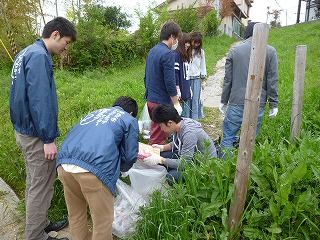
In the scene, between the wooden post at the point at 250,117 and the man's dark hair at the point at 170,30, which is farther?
the man's dark hair at the point at 170,30

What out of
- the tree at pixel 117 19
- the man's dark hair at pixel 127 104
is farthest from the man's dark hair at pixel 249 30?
the tree at pixel 117 19

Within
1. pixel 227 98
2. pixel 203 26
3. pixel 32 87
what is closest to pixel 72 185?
pixel 32 87

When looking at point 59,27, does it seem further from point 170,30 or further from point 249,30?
point 249,30

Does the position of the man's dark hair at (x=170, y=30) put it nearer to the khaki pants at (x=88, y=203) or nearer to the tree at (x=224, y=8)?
the khaki pants at (x=88, y=203)

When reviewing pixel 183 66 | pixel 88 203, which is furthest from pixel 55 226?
pixel 183 66

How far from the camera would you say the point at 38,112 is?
5.96ft

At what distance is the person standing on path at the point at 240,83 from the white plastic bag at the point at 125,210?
110cm

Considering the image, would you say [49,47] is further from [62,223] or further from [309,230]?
[309,230]

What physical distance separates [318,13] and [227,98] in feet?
82.7

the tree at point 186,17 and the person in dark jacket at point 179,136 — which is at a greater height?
the tree at point 186,17

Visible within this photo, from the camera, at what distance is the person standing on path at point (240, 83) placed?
2.82 m

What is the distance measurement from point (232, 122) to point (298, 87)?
807 mm

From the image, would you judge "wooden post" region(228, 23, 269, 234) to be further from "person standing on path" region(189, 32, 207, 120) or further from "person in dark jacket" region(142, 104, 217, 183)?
"person standing on path" region(189, 32, 207, 120)

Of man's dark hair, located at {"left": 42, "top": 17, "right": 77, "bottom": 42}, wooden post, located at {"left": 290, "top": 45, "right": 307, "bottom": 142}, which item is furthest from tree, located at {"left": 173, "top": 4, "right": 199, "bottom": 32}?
man's dark hair, located at {"left": 42, "top": 17, "right": 77, "bottom": 42}
